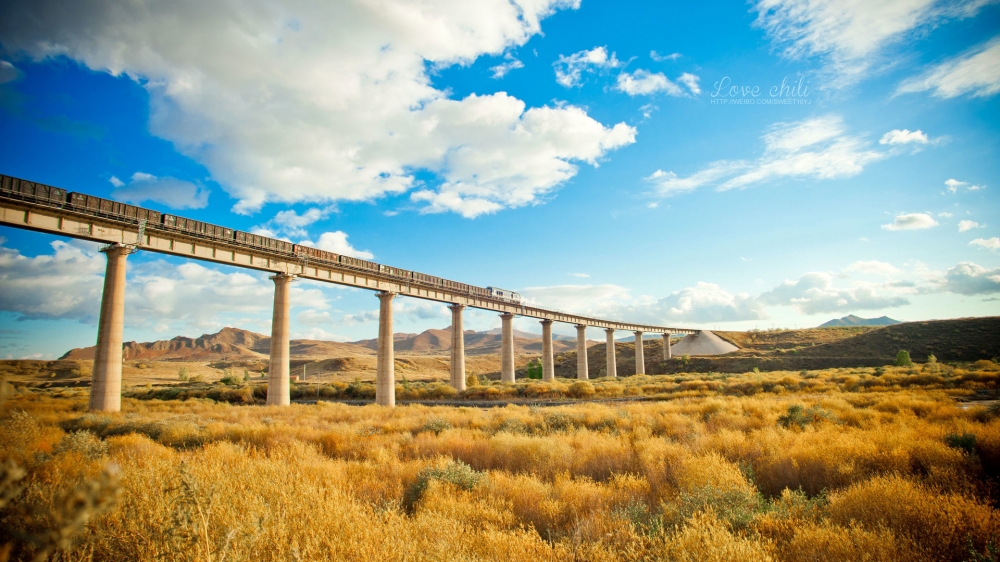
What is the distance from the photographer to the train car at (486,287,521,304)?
51.5 m

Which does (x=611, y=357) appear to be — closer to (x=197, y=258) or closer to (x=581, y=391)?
(x=581, y=391)

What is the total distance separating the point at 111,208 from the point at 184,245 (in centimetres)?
399

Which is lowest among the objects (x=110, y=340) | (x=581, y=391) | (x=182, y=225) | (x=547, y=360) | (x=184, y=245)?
(x=581, y=391)

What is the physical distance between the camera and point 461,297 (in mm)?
47062

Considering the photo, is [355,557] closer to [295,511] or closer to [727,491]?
[295,511]

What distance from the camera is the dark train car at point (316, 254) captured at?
32.0 meters

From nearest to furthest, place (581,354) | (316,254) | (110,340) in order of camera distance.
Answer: (110,340), (316,254), (581,354)

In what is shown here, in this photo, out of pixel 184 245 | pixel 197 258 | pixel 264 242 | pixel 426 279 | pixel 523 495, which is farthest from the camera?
pixel 426 279

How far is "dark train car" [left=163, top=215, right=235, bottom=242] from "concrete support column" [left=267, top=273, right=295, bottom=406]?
4861 millimetres

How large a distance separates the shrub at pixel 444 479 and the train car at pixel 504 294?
42.6 meters

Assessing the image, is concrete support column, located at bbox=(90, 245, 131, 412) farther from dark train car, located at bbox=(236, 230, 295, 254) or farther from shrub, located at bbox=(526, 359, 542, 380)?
shrub, located at bbox=(526, 359, 542, 380)

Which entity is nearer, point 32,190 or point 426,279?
point 32,190

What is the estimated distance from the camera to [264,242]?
29734 mm

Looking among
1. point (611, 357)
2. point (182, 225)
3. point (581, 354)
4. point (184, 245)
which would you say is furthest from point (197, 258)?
point (611, 357)
